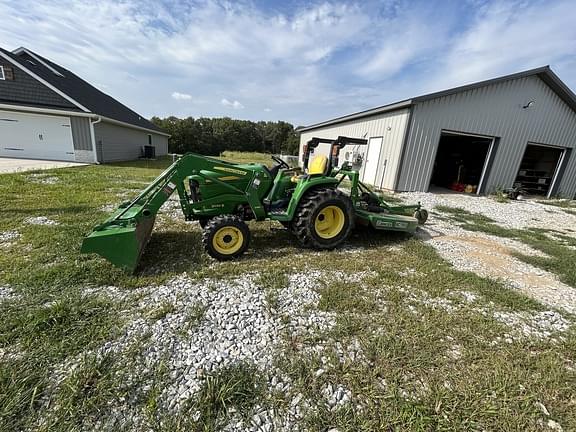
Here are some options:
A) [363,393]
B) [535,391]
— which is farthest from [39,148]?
[535,391]

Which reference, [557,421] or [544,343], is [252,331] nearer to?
[557,421]

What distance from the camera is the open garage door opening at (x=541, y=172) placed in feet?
39.9

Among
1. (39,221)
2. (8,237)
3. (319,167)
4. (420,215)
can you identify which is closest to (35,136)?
(39,221)

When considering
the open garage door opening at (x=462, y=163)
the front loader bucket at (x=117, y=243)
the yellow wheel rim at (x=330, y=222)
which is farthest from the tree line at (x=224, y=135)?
the front loader bucket at (x=117, y=243)

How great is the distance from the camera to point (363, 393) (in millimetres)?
1858

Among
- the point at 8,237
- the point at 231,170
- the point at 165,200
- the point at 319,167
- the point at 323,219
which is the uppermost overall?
the point at 319,167

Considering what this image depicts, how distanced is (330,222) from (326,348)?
243cm

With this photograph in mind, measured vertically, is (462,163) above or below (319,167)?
above

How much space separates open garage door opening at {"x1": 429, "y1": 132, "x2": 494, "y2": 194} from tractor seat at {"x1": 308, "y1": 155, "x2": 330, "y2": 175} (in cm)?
923

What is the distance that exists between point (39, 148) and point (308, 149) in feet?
51.1

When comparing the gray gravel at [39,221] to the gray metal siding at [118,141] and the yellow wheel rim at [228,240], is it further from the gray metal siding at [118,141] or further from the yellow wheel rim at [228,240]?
the gray metal siding at [118,141]

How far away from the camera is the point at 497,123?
10.4 m

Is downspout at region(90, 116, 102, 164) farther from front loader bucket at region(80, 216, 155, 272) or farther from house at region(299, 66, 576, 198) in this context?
front loader bucket at region(80, 216, 155, 272)

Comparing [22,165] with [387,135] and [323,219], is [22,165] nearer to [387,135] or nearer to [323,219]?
[323,219]
